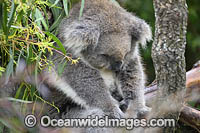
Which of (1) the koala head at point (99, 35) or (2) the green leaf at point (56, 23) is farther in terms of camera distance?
(2) the green leaf at point (56, 23)

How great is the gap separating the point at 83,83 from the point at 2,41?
0.84 m

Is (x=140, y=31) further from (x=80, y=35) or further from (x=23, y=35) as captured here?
(x=23, y=35)

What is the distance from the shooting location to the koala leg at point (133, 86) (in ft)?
10.4

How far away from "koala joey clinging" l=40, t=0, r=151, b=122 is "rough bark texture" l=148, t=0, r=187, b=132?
656 mm

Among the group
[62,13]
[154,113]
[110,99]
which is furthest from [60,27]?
[154,113]

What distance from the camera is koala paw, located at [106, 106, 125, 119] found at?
2.94 m

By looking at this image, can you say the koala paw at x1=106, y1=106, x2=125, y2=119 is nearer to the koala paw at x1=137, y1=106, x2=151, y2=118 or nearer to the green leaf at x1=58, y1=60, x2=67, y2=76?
the koala paw at x1=137, y1=106, x2=151, y2=118

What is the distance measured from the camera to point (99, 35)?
113 inches

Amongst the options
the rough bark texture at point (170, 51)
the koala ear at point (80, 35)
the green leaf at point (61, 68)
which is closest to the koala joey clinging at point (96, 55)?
the koala ear at point (80, 35)

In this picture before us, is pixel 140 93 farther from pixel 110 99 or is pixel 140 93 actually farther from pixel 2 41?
pixel 2 41

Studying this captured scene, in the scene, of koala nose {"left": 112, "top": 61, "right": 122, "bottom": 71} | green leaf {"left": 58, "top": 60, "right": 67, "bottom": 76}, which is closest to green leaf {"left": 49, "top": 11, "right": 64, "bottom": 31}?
green leaf {"left": 58, "top": 60, "right": 67, "bottom": 76}

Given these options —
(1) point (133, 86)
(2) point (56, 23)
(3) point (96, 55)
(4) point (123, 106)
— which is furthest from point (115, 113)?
(2) point (56, 23)

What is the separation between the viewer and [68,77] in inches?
117

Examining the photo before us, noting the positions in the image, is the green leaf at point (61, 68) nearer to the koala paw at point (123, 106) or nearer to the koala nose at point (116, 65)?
the koala nose at point (116, 65)
